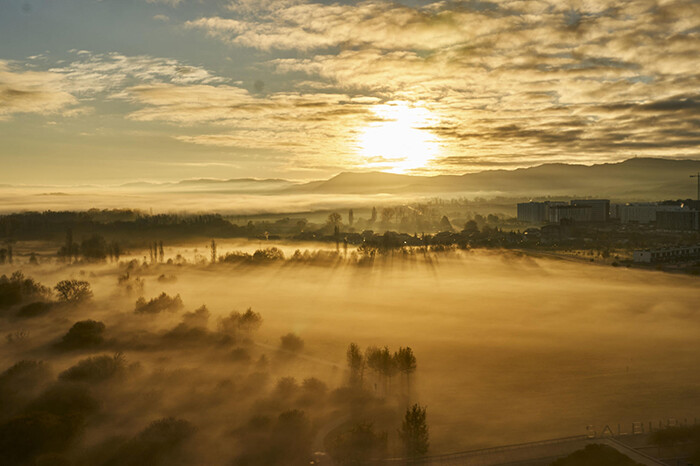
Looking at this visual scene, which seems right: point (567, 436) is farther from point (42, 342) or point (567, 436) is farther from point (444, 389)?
point (42, 342)

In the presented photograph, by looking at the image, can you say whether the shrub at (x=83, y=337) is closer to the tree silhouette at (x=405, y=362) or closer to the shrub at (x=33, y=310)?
the shrub at (x=33, y=310)

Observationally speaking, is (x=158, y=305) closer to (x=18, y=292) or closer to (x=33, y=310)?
(x=33, y=310)

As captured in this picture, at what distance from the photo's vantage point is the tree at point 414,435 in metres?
42.7

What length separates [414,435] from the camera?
43438 mm

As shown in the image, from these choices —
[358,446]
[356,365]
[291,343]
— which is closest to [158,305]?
[291,343]

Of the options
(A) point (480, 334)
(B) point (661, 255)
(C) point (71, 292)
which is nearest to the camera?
(A) point (480, 334)

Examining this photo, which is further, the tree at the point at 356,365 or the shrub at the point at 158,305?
the shrub at the point at 158,305

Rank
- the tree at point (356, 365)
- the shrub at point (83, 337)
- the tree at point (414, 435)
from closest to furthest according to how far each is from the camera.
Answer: the tree at point (414, 435)
the tree at point (356, 365)
the shrub at point (83, 337)

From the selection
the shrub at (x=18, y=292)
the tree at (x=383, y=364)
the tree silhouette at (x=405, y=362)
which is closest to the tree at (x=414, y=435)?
the tree at (x=383, y=364)

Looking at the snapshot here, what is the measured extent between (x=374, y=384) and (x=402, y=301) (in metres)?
42.3

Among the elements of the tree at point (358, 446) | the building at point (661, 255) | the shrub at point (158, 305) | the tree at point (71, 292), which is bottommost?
the tree at point (358, 446)

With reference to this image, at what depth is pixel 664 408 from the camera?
4834cm

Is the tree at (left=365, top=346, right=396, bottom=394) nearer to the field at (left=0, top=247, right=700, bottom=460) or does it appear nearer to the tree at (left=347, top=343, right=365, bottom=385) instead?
the tree at (left=347, top=343, right=365, bottom=385)

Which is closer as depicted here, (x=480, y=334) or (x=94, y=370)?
(x=94, y=370)
